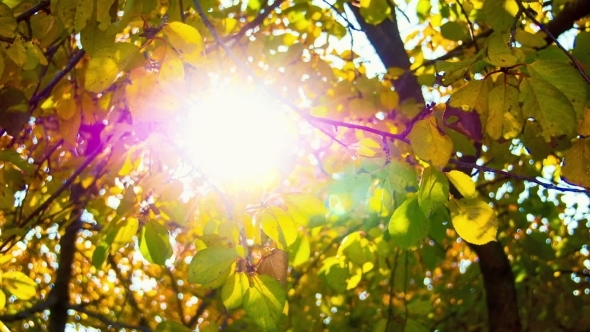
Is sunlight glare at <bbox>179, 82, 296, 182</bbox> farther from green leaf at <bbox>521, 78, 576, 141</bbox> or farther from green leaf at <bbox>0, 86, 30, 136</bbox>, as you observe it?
green leaf at <bbox>521, 78, 576, 141</bbox>

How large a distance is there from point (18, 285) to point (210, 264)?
1087 millimetres

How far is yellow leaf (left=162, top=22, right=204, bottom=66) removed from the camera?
1.04m

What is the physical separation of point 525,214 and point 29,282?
3.50 metres

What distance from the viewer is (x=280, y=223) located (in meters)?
1.25

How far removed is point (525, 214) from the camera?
3.98m

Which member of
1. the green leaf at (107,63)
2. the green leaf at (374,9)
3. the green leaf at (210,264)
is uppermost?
the green leaf at (374,9)

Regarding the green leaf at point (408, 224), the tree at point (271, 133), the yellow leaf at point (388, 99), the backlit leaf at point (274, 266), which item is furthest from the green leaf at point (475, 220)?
the yellow leaf at point (388, 99)

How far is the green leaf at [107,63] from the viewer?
1034 millimetres

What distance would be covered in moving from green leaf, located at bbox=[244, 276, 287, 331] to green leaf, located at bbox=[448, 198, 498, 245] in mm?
425

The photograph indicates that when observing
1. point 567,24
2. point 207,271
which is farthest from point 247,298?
point 567,24

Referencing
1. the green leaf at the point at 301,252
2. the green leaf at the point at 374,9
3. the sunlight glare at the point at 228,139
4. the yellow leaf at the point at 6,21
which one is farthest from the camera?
the green leaf at the point at 374,9

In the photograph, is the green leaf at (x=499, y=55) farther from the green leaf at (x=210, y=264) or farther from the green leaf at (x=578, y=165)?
the green leaf at (x=210, y=264)

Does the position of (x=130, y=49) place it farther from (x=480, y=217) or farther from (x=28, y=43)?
(x=480, y=217)

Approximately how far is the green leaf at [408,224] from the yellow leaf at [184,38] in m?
0.62
